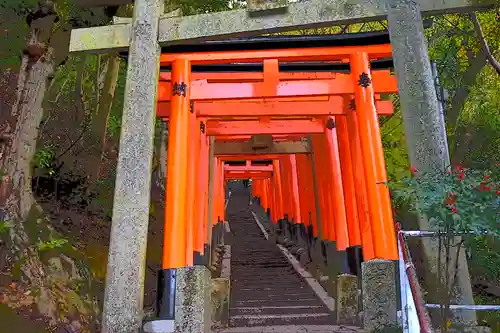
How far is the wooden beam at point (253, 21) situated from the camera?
5.85 metres

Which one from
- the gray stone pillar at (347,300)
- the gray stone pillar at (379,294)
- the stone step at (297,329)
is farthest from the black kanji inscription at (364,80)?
the stone step at (297,329)

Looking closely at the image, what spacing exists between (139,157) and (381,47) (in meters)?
4.82

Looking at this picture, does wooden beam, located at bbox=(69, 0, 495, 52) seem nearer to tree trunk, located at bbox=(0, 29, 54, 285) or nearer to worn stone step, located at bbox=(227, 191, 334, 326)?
tree trunk, located at bbox=(0, 29, 54, 285)

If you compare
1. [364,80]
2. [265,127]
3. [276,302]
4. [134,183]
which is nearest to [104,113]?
[265,127]

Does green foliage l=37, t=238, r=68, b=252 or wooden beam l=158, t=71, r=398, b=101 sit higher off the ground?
wooden beam l=158, t=71, r=398, b=101

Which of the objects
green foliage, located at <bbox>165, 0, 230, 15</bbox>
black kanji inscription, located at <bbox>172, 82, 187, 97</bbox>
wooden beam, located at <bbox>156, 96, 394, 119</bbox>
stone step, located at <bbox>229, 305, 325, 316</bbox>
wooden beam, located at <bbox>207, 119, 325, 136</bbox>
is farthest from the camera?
wooden beam, located at <bbox>207, 119, 325, 136</bbox>

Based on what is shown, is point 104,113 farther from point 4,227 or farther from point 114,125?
point 4,227

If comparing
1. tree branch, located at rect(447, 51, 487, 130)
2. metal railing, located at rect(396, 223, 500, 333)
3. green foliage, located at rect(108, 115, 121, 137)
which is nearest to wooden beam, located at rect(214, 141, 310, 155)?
green foliage, located at rect(108, 115, 121, 137)

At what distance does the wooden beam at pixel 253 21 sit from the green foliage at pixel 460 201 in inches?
117

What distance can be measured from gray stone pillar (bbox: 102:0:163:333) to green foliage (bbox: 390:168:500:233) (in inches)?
133

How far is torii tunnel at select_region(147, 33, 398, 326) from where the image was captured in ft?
22.9

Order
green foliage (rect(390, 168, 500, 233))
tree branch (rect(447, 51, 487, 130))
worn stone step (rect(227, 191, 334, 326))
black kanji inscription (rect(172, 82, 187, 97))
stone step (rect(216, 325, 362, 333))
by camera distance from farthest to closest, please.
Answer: tree branch (rect(447, 51, 487, 130)) → worn stone step (rect(227, 191, 334, 326)) → black kanji inscription (rect(172, 82, 187, 97)) → stone step (rect(216, 325, 362, 333)) → green foliage (rect(390, 168, 500, 233))

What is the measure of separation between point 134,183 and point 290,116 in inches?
193

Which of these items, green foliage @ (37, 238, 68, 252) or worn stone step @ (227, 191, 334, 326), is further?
worn stone step @ (227, 191, 334, 326)
